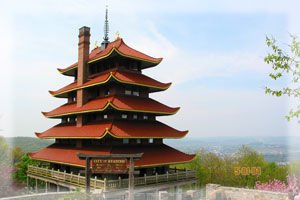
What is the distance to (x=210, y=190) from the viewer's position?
28.3 meters

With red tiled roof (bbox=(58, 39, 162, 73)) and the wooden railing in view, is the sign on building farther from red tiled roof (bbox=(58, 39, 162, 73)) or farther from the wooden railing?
red tiled roof (bbox=(58, 39, 162, 73))

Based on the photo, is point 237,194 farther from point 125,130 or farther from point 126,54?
point 126,54

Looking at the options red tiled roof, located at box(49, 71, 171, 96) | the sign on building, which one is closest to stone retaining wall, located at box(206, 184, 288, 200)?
red tiled roof, located at box(49, 71, 171, 96)

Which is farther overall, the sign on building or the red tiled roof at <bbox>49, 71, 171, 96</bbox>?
the red tiled roof at <bbox>49, 71, 171, 96</bbox>

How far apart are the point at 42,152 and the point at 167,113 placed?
55.2ft

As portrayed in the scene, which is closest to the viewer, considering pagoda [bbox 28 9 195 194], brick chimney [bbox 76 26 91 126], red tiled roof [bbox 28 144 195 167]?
red tiled roof [bbox 28 144 195 167]

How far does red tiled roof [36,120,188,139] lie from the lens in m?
23.5

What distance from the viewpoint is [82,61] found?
102 ft

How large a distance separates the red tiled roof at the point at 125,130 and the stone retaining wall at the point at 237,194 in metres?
6.54

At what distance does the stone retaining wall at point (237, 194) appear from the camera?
24.7m

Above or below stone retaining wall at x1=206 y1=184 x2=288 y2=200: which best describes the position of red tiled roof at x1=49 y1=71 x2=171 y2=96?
above

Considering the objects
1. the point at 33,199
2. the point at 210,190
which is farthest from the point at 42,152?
the point at 210,190

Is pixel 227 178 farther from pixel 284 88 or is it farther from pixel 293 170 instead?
pixel 284 88

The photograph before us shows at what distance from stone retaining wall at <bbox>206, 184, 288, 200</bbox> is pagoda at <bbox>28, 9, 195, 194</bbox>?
15.5ft
